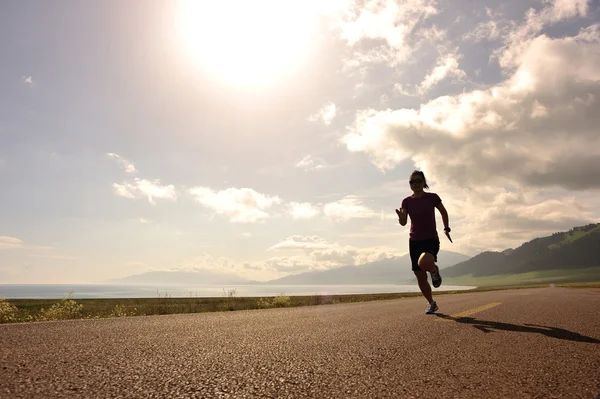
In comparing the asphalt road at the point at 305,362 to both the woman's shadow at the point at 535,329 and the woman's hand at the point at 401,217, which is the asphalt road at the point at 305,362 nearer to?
the woman's shadow at the point at 535,329

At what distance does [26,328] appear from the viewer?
16.0 ft

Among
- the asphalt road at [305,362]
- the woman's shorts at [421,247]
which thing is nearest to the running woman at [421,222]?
the woman's shorts at [421,247]

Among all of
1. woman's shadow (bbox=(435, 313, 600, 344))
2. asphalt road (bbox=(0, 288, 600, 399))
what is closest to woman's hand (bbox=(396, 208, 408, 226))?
woman's shadow (bbox=(435, 313, 600, 344))

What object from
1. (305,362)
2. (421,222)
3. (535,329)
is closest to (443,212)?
(421,222)

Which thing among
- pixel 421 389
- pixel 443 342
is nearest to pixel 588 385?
pixel 421 389

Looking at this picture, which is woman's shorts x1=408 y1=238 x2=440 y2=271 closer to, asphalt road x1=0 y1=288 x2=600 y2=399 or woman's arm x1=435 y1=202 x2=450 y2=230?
woman's arm x1=435 y1=202 x2=450 y2=230

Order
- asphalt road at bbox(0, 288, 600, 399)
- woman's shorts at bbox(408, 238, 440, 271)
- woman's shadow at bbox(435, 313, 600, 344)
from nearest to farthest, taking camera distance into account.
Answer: asphalt road at bbox(0, 288, 600, 399), woman's shadow at bbox(435, 313, 600, 344), woman's shorts at bbox(408, 238, 440, 271)

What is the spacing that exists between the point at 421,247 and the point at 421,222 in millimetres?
508

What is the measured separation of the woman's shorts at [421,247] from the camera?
7.11 metres

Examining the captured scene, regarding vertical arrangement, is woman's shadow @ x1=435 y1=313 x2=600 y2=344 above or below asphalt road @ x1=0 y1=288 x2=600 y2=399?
below

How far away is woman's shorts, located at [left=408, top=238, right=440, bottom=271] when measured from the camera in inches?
280

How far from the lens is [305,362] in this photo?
281 centimetres

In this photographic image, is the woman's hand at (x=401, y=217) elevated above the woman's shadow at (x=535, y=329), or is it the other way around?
the woman's hand at (x=401, y=217)

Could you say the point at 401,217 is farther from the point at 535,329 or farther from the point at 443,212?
the point at 535,329
